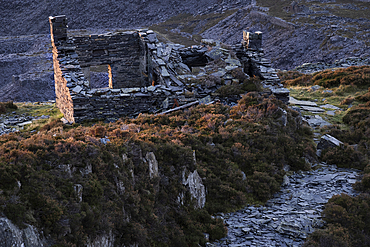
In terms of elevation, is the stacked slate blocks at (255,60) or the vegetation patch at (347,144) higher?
the stacked slate blocks at (255,60)

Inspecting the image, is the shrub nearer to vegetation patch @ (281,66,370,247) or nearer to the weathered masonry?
the weathered masonry

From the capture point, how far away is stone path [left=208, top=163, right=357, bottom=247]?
31.3 feet

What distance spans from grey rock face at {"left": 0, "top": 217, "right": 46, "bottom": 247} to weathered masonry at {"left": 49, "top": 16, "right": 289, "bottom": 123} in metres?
10.5

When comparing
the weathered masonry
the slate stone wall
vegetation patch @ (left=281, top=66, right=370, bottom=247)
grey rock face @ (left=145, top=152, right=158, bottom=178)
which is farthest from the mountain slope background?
grey rock face @ (left=145, top=152, right=158, bottom=178)

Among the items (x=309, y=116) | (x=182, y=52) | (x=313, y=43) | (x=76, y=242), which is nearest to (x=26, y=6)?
(x=313, y=43)

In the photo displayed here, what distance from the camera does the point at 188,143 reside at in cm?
1207

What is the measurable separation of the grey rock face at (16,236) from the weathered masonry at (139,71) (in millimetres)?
10542

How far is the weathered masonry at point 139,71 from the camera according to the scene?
16.4m

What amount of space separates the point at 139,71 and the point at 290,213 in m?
13.7

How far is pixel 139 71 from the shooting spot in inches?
838

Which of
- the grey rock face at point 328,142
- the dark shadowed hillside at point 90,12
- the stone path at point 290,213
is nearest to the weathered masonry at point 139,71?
the grey rock face at point 328,142

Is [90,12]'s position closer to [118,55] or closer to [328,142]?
[118,55]

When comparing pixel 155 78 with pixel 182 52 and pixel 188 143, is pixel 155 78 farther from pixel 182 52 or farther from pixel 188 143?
pixel 188 143

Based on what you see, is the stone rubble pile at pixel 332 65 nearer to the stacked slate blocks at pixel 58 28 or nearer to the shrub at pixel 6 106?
the stacked slate blocks at pixel 58 28
